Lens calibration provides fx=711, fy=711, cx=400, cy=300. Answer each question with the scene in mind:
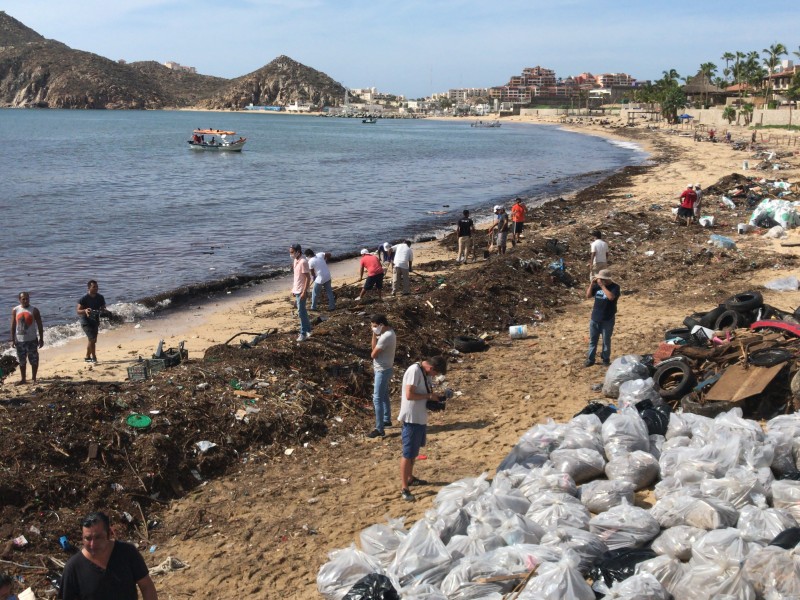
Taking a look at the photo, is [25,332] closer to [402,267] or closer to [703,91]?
[402,267]

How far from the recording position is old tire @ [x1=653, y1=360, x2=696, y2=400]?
8500 millimetres

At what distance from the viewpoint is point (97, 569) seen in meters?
3.93

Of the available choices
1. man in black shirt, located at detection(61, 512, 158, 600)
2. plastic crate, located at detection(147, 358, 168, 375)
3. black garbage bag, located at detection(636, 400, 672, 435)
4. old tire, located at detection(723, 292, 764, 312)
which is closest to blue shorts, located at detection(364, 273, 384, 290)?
plastic crate, located at detection(147, 358, 168, 375)

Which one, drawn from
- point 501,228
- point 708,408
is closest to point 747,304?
point 708,408

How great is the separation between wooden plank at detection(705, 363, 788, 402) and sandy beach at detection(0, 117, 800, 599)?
67.0 inches

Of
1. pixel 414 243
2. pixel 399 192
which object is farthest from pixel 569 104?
pixel 414 243

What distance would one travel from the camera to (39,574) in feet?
19.8

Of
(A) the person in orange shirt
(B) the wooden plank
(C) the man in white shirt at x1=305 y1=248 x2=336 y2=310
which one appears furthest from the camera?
(A) the person in orange shirt

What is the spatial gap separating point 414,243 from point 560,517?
64.9ft

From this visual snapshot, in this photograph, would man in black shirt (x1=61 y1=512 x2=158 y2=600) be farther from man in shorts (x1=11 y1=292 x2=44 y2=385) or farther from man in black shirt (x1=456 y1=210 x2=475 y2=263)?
man in black shirt (x1=456 y1=210 x2=475 y2=263)

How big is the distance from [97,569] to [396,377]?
22.3 ft

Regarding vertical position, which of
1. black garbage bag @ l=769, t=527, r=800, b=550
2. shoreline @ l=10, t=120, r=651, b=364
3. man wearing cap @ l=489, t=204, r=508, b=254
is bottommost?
shoreline @ l=10, t=120, r=651, b=364

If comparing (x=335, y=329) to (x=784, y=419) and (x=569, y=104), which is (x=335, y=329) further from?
(x=569, y=104)

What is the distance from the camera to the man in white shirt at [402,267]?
14.9 metres
